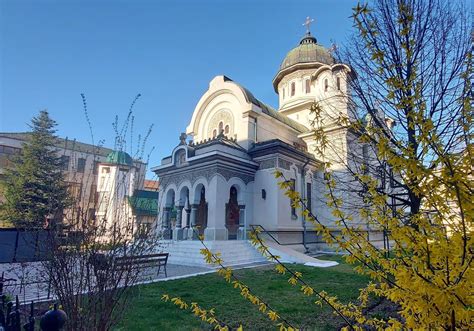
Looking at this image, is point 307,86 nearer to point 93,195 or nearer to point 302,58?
point 302,58

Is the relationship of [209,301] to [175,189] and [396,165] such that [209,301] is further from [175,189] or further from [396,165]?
[175,189]

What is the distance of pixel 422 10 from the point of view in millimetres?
6000

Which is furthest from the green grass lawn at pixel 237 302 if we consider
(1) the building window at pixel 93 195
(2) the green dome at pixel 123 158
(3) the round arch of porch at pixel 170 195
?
(3) the round arch of porch at pixel 170 195

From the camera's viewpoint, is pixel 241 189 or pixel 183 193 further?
pixel 183 193

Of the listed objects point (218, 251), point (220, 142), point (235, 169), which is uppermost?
point (220, 142)

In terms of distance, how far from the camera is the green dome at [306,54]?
24.6 m

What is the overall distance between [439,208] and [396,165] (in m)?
0.39

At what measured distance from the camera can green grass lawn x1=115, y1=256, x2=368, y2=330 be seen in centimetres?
490

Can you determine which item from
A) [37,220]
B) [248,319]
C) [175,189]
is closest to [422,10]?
[248,319]

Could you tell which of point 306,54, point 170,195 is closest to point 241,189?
point 170,195

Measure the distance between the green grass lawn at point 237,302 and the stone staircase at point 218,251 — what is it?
3.20 m

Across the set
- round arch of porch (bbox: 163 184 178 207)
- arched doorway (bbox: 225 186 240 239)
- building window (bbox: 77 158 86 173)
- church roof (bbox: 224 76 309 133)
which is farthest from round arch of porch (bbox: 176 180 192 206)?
building window (bbox: 77 158 86 173)

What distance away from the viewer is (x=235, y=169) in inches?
629

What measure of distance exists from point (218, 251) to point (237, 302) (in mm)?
6312
